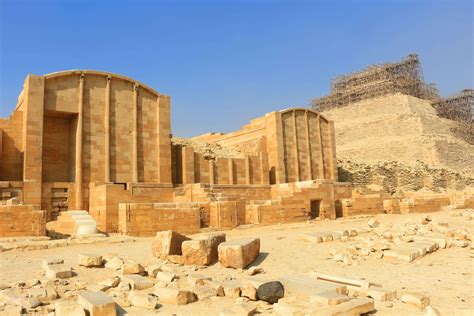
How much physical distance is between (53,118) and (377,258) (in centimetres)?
1480

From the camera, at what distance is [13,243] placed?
905cm

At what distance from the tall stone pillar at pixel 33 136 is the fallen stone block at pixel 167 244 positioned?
28.1 feet

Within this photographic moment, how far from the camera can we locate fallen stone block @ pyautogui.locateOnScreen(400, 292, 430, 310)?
16.0 ft

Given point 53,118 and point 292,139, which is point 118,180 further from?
point 292,139

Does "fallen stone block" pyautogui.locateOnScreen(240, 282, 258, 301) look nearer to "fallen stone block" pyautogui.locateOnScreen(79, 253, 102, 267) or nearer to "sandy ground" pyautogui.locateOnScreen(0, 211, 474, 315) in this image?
"sandy ground" pyautogui.locateOnScreen(0, 211, 474, 315)

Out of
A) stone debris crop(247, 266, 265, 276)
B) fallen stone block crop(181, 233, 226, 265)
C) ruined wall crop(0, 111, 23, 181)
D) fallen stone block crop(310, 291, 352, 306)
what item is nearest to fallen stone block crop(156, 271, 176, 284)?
fallen stone block crop(181, 233, 226, 265)

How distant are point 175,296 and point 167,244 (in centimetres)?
276

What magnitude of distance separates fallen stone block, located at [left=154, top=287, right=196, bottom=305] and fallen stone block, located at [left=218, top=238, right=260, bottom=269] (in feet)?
6.55

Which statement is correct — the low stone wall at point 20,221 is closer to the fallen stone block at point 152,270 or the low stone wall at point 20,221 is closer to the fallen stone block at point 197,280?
the fallen stone block at point 152,270

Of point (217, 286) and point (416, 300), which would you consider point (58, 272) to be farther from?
point (416, 300)

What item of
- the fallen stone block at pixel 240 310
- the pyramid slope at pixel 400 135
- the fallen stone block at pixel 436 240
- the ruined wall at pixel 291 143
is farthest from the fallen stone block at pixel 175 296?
the pyramid slope at pixel 400 135

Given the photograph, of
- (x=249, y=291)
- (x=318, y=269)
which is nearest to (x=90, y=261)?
(x=249, y=291)

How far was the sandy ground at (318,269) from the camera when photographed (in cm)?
499

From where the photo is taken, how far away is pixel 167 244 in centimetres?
771
